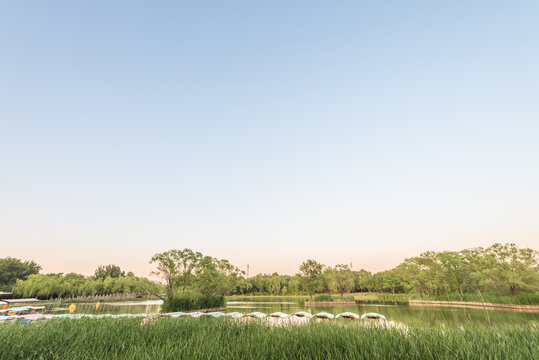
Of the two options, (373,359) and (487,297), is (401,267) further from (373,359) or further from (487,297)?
(373,359)

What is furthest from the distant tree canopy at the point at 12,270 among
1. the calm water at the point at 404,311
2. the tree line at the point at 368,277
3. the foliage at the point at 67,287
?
the calm water at the point at 404,311

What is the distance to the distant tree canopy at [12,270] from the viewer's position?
72062mm

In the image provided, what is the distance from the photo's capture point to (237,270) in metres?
39.7

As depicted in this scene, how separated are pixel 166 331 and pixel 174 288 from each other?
2935 cm

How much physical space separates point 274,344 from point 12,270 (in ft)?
351

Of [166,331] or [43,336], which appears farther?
[166,331]

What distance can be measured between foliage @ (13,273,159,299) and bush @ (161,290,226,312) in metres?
23.5

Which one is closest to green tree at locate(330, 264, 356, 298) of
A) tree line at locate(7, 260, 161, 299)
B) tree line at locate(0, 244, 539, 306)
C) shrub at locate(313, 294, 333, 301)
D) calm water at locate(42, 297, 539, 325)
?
tree line at locate(0, 244, 539, 306)

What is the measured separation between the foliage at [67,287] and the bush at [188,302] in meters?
23.5

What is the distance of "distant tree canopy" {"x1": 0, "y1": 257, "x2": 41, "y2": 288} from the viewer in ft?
236

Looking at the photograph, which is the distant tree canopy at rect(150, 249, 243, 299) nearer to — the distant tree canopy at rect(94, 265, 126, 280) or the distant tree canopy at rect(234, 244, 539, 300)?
the distant tree canopy at rect(234, 244, 539, 300)

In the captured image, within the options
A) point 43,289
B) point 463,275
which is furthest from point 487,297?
point 43,289

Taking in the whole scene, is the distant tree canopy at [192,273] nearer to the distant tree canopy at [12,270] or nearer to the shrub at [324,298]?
the shrub at [324,298]

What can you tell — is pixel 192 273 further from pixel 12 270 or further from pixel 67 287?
pixel 12 270
